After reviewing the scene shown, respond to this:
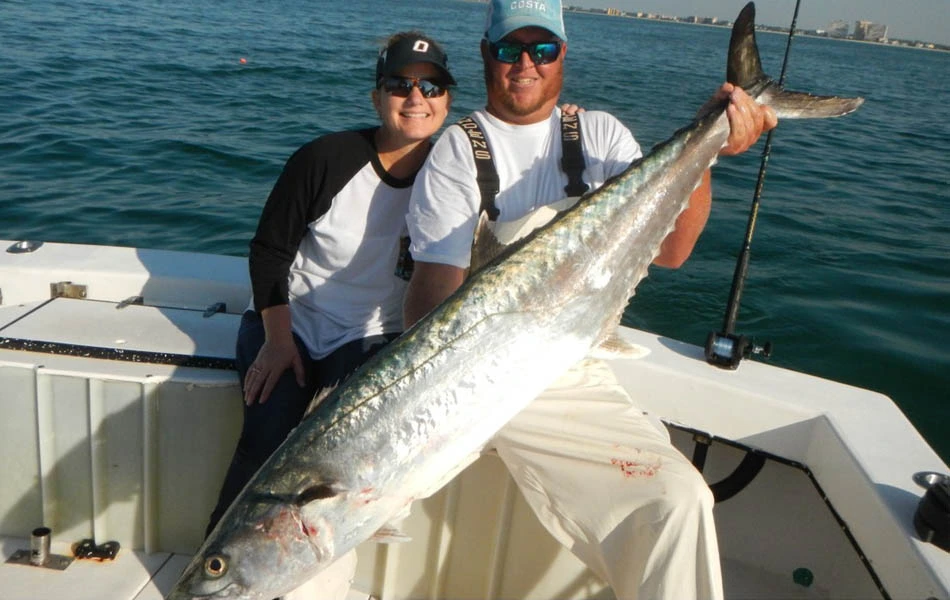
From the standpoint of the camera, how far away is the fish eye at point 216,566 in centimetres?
202

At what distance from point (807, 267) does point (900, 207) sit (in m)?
3.67

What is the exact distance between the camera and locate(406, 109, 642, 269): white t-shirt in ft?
8.75

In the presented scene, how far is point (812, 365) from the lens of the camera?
6344mm

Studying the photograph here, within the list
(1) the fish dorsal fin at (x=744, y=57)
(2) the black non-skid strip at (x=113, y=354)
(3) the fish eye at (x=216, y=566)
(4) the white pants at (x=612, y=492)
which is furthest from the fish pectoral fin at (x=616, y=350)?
(2) the black non-skid strip at (x=113, y=354)

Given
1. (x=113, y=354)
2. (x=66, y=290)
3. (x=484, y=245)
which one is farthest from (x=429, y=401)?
(x=66, y=290)

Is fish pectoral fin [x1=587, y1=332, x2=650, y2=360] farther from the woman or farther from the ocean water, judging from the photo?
the ocean water

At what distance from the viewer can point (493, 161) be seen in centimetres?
283

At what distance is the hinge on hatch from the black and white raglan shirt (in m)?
1.02

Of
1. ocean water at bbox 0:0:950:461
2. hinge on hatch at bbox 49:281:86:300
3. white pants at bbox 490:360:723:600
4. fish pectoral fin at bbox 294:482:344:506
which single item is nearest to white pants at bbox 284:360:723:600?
white pants at bbox 490:360:723:600

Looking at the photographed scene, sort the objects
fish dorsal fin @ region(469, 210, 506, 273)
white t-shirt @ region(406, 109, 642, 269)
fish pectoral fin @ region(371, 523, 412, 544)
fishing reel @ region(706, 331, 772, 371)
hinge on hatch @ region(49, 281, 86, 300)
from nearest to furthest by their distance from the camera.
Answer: fish pectoral fin @ region(371, 523, 412, 544) < fish dorsal fin @ region(469, 210, 506, 273) < white t-shirt @ region(406, 109, 642, 269) < fishing reel @ region(706, 331, 772, 371) < hinge on hatch @ region(49, 281, 86, 300)

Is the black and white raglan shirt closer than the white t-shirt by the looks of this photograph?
No

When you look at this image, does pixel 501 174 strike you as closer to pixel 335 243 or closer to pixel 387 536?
pixel 335 243

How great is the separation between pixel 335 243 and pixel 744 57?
5.16ft

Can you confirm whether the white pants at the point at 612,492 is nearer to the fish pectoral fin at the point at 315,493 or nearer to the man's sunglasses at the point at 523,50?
the fish pectoral fin at the point at 315,493
